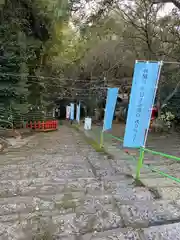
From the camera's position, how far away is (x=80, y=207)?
2047mm

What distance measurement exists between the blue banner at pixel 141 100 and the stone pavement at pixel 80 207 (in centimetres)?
66

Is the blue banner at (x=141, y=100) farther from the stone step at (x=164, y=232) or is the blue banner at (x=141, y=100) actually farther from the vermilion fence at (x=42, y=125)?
the vermilion fence at (x=42, y=125)

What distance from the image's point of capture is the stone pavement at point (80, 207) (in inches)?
65.5

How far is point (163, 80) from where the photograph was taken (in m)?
8.71

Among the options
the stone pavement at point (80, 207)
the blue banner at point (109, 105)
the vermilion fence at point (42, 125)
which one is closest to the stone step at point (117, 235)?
the stone pavement at point (80, 207)

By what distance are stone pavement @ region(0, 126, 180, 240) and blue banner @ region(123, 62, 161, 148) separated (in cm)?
66

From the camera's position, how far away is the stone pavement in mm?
1663

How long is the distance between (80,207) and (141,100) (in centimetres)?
164

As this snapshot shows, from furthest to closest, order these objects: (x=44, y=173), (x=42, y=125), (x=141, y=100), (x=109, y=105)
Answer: (x=42, y=125), (x=109, y=105), (x=44, y=173), (x=141, y=100)

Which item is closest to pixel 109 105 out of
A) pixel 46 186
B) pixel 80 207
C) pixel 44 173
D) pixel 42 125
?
pixel 44 173

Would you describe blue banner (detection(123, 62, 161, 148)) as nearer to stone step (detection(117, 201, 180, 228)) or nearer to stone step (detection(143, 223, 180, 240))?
stone step (detection(117, 201, 180, 228))

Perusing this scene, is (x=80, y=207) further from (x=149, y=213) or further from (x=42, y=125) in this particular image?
(x=42, y=125)

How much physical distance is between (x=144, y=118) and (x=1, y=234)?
219cm

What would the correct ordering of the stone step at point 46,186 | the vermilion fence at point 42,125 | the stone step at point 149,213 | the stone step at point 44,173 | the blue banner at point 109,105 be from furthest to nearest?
1. the vermilion fence at point 42,125
2. the blue banner at point 109,105
3. the stone step at point 44,173
4. the stone step at point 46,186
5. the stone step at point 149,213
